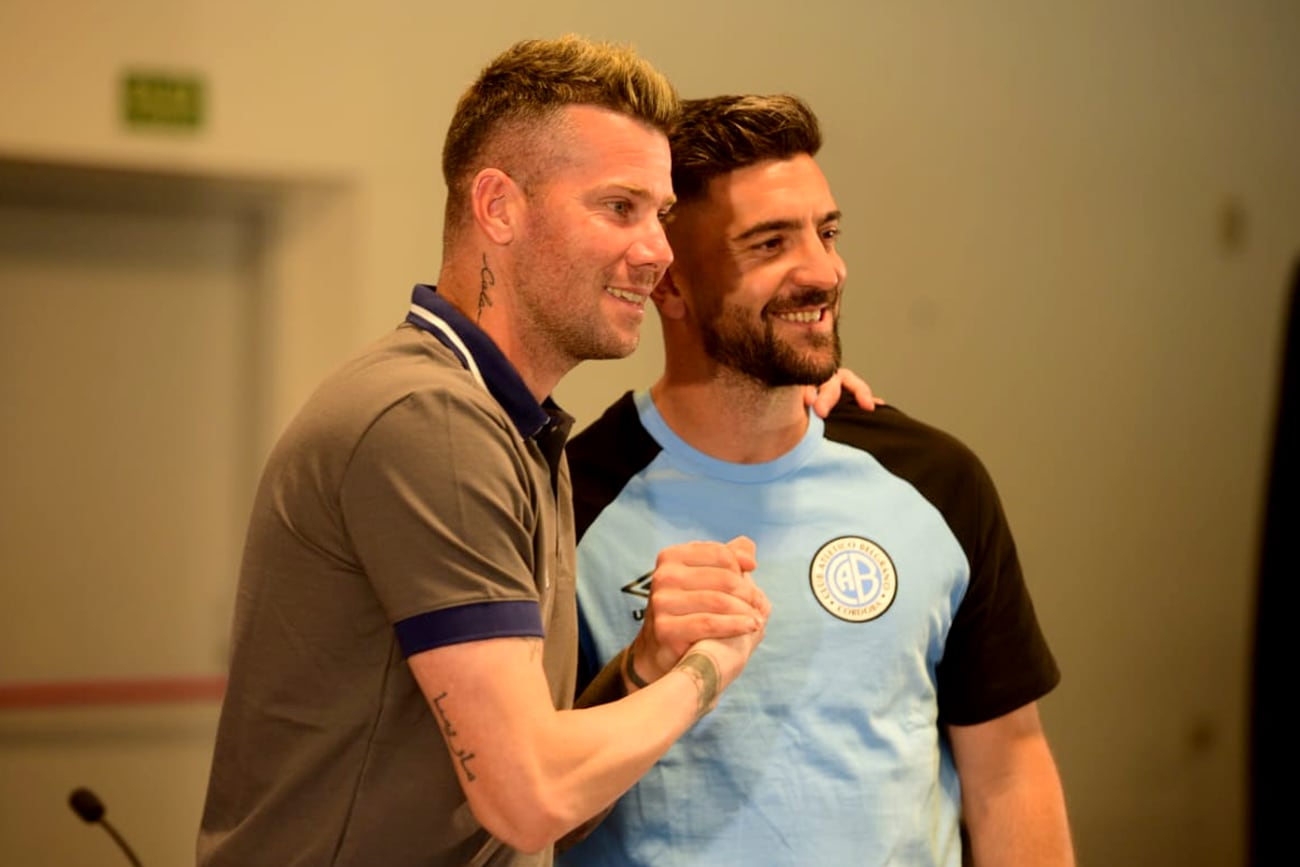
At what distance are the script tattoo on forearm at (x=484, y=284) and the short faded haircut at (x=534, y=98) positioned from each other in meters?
0.06

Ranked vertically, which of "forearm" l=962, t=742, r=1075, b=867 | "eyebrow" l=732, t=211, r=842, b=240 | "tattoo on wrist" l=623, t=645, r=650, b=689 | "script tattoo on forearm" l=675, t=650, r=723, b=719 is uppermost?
"eyebrow" l=732, t=211, r=842, b=240

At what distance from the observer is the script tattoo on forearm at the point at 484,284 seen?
1220 millimetres

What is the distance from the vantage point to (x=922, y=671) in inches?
60.1

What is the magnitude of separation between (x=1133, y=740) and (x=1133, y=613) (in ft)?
1.05

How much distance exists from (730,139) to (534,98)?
0.42 m

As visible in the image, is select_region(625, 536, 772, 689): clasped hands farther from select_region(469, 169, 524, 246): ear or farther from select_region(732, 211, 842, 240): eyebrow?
select_region(732, 211, 842, 240): eyebrow

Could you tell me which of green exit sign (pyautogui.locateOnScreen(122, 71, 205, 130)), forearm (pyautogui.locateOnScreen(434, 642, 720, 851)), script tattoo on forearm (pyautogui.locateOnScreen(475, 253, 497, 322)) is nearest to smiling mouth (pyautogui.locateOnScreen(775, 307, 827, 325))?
script tattoo on forearm (pyautogui.locateOnScreen(475, 253, 497, 322))

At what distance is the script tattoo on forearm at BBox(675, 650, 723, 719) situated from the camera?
3.92 feet

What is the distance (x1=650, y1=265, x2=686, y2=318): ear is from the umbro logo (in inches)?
13.4

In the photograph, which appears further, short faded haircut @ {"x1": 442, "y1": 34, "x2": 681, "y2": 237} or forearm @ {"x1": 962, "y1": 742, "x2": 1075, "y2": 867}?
forearm @ {"x1": 962, "y1": 742, "x2": 1075, "y2": 867}

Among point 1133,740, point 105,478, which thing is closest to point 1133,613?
point 1133,740

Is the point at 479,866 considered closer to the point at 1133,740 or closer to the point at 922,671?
the point at 922,671

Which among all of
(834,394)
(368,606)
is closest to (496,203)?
(368,606)

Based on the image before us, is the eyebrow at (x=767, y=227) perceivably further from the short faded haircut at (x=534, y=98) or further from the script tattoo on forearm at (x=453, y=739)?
the script tattoo on forearm at (x=453, y=739)
